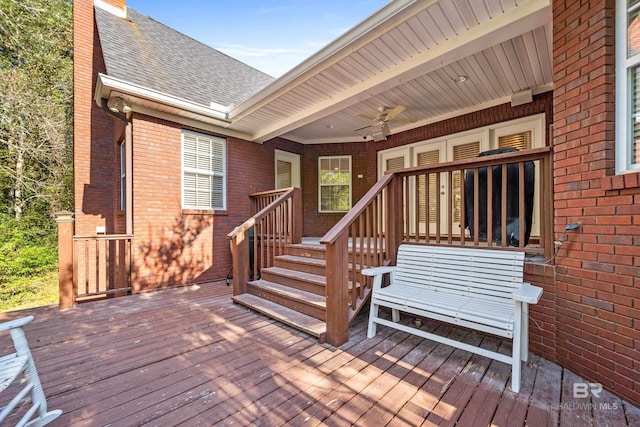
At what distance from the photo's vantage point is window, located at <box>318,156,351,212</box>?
685 centimetres

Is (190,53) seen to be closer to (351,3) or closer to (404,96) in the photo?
(351,3)

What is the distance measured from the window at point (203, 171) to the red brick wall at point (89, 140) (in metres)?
2.23

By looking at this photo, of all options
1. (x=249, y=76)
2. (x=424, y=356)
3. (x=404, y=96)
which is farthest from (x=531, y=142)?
(x=249, y=76)

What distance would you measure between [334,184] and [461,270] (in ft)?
15.0

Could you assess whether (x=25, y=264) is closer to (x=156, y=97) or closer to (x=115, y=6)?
(x=115, y=6)

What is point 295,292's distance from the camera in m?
3.44

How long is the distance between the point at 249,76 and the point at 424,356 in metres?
7.97

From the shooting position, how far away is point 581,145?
200cm

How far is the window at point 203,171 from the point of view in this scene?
5.15 metres

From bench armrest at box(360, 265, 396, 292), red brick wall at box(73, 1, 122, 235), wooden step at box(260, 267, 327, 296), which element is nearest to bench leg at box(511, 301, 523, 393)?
bench armrest at box(360, 265, 396, 292)

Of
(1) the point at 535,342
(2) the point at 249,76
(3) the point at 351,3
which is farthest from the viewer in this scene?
(2) the point at 249,76

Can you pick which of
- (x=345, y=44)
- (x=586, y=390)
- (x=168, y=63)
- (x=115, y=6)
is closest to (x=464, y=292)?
(x=586, y=390)

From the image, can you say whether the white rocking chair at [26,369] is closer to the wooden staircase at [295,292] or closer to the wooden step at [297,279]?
the wooden staircase at [295,292]

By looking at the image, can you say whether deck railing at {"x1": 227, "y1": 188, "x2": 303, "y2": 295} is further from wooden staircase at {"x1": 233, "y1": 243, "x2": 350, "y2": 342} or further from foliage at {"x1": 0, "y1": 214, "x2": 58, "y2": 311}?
foliage at {"x1": 0, "y1": 214, "x2": 58, "y2": 311}
